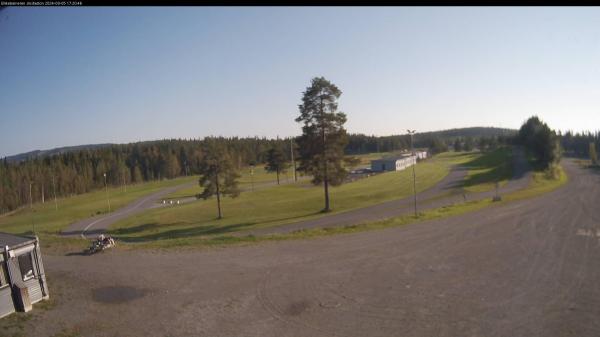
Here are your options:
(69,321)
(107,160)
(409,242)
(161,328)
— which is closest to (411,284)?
(409,242)

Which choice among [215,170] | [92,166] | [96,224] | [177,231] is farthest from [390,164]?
[92,166]

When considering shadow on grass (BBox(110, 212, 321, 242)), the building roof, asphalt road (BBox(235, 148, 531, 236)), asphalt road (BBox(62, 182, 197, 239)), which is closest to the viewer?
the building roof

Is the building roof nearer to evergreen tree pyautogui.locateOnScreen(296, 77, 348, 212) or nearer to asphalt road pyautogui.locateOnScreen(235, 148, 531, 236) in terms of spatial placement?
asphalt road pyautogui.locateOnScreen(235, 148, 531, 236)

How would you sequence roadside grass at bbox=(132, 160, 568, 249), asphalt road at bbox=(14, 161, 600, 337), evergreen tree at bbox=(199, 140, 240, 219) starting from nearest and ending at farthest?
asphalt road at bbox=(14, 161, 600, 337) → roadside grass at bbox=(132, 160, 568, 249) → evergreen tree at bbox=(199, 140, 240, 219)

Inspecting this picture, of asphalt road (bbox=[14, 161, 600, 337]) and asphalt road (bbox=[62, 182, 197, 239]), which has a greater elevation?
asphalt road (bbox=[14, 161, 600, 337])

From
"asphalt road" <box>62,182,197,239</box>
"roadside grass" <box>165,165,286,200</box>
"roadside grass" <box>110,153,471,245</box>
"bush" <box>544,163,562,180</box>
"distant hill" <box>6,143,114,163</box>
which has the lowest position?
"roadside grass" <box>165,165,286,200</box>

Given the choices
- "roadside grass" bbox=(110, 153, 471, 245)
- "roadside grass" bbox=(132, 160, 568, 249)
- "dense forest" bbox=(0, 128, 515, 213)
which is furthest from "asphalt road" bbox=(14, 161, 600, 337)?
"dense forest" bbox=(0, 128, 515, 213)

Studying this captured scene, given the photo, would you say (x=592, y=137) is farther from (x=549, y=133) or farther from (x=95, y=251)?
(x=95, y=251)

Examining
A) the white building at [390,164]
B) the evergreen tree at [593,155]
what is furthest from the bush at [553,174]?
the white building at [390,164]
